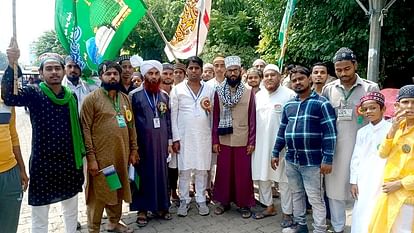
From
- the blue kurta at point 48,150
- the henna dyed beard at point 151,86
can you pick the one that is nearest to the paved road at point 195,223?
the blue kurta at point 48,150

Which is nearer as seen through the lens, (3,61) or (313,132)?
(3,61)

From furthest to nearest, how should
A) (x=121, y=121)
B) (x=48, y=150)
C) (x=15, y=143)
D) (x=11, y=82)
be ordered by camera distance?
(x=121, y=121), (x=48, y=150), (x=15, y=143), (x=11, y=82)

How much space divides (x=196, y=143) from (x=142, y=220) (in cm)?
120

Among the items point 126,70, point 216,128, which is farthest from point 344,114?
point 126,70

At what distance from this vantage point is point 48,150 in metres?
3.46

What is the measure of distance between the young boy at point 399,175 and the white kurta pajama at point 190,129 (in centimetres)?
232

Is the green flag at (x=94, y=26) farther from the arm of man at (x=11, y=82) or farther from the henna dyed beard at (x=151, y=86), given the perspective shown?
the arm of man at (x=11, y=82)

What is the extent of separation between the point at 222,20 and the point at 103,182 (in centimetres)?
1310

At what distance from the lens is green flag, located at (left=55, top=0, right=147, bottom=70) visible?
4.50m

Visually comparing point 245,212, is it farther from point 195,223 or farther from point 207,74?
point 207,74

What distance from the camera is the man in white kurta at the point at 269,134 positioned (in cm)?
452

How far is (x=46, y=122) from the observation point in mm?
3430

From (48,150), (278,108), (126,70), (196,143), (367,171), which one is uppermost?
(126,70)

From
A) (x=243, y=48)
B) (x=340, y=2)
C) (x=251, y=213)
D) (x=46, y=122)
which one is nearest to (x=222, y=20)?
(x=243, y=48)
